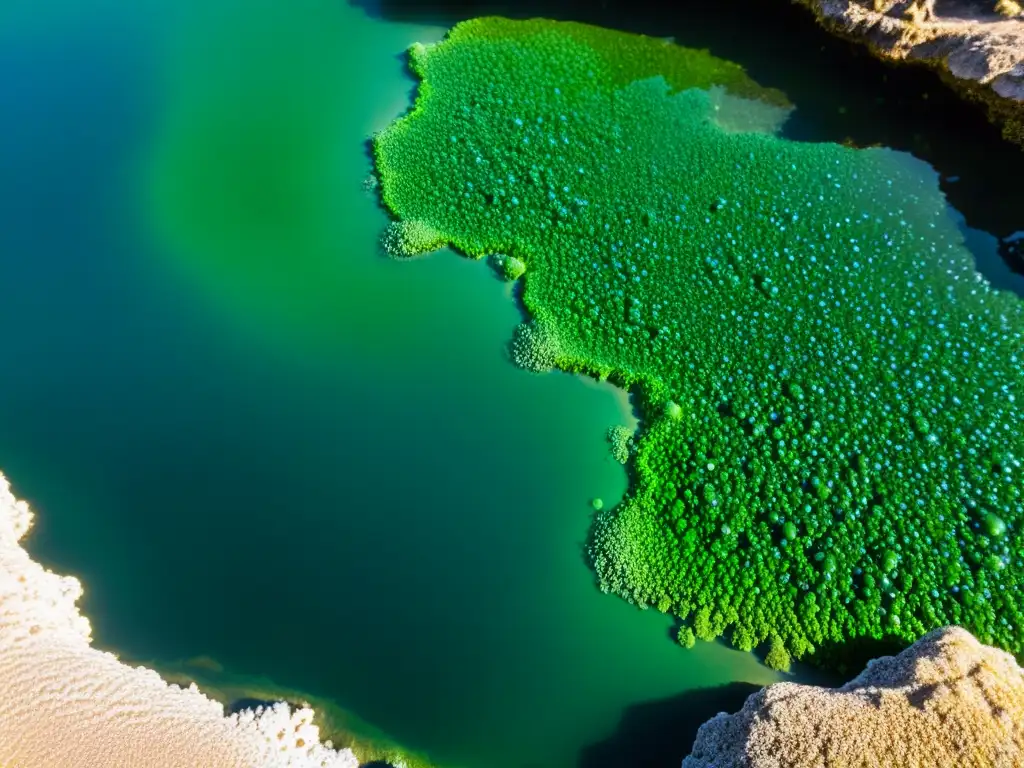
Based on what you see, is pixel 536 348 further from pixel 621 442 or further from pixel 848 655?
pixel 848 655

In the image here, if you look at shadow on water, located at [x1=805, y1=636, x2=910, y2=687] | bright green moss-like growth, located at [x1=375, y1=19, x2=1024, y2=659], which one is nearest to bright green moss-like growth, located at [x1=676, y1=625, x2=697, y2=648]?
bright green moss-like growth, located at [x1=375, y1=19, x2=1024, y2=659]

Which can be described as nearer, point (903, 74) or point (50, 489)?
point (50, 489)

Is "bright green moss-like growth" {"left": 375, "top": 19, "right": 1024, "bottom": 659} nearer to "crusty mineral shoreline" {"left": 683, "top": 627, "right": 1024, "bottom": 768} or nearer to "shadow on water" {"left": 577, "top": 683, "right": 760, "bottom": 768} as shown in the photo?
"shadow on water" {"left": 577, "top": 683, "right": 760, "bottom": 768}

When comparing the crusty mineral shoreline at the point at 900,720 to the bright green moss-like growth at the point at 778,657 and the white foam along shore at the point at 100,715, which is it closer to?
the bright green moss-like growth at the point at 778,657

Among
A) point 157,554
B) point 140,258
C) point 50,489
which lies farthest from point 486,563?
point 140,258

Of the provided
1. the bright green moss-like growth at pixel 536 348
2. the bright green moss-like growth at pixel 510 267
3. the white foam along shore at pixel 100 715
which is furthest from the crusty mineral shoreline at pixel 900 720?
the bright green moss-like growth at pixel 510 267

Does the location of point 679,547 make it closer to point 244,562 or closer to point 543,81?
point 244,562
